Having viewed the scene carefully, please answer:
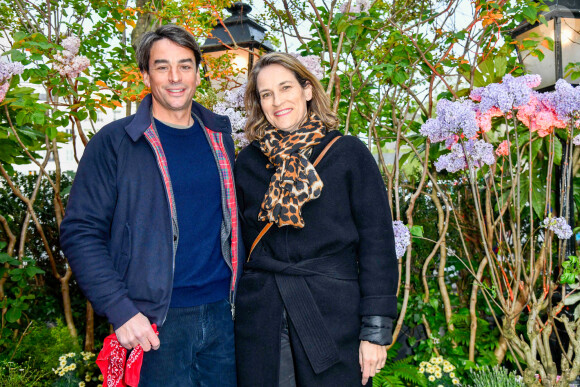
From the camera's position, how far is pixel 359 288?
1836 millimetres

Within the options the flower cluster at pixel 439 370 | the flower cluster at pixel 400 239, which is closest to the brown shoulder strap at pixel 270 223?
the flower cluster at pixel 400 239

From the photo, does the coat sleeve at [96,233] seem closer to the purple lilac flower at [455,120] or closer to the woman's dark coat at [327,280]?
the woman's dark coat at [327,280]

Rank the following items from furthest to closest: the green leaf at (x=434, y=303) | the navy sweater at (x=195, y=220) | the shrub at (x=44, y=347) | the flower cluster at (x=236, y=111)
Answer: the green leaf at (x=434, y=303)
the shrub at (x=44, y=347)
the flower cluster at (x=236, y=111)
the navy sweater at (x=195, y=220)

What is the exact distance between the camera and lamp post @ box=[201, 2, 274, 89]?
362cm

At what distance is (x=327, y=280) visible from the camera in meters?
1.79

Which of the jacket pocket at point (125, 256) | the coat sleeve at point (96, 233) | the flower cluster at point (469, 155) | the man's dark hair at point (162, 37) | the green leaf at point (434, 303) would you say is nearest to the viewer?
the coat sleeve at point (96, 233)

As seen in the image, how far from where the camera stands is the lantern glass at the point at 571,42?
3.01m

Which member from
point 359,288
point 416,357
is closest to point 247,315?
point 359,288

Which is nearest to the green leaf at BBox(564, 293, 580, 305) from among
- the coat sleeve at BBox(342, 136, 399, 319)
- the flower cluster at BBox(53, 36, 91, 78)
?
the coat sleeve at BBox(342, 136, 399, 319)

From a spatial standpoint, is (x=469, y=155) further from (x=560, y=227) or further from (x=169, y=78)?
(x=169, y=78)

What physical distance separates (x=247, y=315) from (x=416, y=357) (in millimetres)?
2121

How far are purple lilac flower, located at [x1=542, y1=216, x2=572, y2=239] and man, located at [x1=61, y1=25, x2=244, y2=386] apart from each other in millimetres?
1944

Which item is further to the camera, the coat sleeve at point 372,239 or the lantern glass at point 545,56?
the lantern glass at point 545,56

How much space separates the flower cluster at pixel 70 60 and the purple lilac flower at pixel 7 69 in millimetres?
290
